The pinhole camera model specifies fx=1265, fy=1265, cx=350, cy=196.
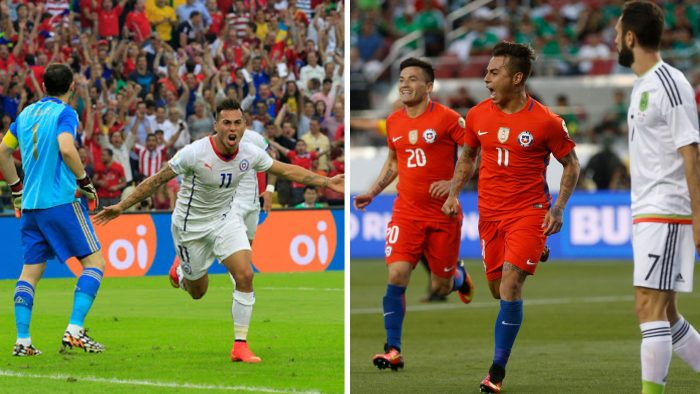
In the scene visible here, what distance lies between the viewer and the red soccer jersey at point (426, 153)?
10094mm

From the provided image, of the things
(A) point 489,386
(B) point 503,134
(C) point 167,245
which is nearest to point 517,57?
(B) point 503,134

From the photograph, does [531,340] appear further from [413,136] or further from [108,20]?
[108,20]

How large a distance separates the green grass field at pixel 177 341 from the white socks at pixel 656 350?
216 cm

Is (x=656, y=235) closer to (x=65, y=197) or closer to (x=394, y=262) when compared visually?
(x=394, y=262)

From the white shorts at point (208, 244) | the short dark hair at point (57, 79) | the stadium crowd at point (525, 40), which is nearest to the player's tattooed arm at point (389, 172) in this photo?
the white shorts at point (208, 244)

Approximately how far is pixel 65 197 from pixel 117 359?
4.50ft

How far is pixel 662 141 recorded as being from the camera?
6.71 metres

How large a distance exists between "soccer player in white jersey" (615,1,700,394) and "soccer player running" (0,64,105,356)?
463 cm

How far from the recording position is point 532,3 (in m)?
32.3

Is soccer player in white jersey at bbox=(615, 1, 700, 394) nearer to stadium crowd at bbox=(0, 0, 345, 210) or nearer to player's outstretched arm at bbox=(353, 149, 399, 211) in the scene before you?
player's outstretched arm at bbox=(353, 149, 399, 211)

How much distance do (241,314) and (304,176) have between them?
3.82 feet

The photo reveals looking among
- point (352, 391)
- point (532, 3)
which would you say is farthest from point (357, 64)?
point (352, 391)

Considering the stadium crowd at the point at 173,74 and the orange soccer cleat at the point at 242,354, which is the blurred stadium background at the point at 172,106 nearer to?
the stadium crowd at the point at 173,74

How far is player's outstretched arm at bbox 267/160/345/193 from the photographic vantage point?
9141 millimetres
